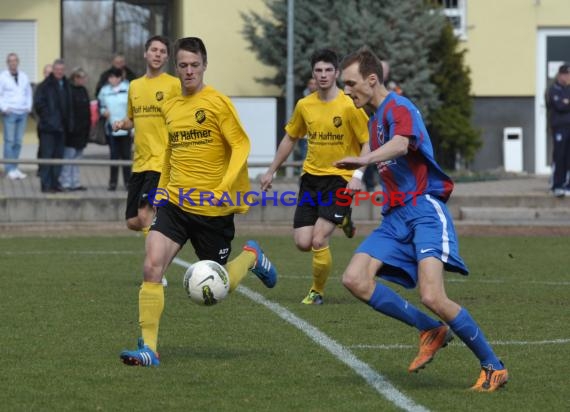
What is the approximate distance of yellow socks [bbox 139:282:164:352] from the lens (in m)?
8.52

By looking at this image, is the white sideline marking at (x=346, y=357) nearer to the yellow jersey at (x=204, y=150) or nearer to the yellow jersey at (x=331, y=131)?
the yellow jersey at (x=204, y=150)

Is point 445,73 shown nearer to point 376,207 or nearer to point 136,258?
point 376,207

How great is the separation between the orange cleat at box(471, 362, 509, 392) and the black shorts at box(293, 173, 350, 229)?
4350 mm

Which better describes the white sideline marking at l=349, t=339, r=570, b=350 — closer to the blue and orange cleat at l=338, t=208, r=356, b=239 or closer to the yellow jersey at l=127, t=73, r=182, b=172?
the blue and orange cleat at l=338, t=208, r=356, b=239

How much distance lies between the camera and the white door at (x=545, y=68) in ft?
93.4

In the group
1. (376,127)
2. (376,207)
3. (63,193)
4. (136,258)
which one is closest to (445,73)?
(376,207)

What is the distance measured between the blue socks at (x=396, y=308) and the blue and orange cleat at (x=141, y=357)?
1.41m

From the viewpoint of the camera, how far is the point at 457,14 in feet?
93.7

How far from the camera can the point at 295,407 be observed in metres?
7.21

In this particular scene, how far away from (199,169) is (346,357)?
1520mm

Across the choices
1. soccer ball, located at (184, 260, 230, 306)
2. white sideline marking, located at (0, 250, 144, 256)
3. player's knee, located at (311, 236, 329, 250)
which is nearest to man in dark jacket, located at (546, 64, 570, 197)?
white sideline marking, located at (0, 250, 144, 256)

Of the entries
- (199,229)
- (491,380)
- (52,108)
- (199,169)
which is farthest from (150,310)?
(52,108)

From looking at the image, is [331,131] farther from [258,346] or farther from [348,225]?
[258,346]

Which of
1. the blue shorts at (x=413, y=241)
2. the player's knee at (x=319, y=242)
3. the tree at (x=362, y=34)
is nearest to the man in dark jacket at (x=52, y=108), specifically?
the tree at (x=362, y=34)
